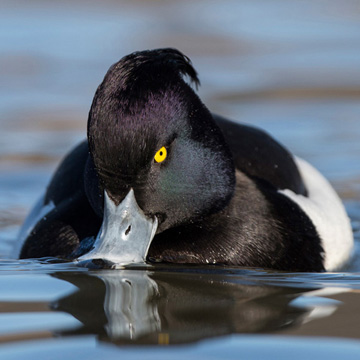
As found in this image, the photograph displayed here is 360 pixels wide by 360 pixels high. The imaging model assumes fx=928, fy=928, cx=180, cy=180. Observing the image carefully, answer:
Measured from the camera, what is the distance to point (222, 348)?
2.83m

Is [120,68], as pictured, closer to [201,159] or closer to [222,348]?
[201,159]

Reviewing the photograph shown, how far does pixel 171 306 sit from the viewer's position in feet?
11.0

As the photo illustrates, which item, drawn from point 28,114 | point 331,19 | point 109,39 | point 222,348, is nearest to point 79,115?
point 28,114

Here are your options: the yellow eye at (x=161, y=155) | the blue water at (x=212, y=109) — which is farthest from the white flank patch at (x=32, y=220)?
the yellow eye at (x=161, y=155)

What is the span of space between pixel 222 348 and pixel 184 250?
157 cm

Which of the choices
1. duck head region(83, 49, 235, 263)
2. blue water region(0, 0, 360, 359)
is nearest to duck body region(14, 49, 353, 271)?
duck head region(83, 49, 235, 263)

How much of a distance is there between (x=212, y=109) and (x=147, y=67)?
5.23 m

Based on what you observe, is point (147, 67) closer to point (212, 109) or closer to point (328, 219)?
point (328, 219)

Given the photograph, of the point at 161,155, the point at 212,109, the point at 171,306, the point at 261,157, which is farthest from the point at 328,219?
the point at 212,109

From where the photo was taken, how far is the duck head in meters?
3.94

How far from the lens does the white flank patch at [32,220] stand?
17.5 feet

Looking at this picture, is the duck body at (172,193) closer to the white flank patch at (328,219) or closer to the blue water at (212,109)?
the white flank patch at (328,219)

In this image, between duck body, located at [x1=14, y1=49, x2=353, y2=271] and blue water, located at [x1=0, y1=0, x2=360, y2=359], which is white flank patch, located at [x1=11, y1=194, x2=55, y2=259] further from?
blue water, located at [x1=0, y1=0, x2=360, y2=359]

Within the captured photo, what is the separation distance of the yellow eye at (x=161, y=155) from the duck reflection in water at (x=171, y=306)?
1.65 feet
